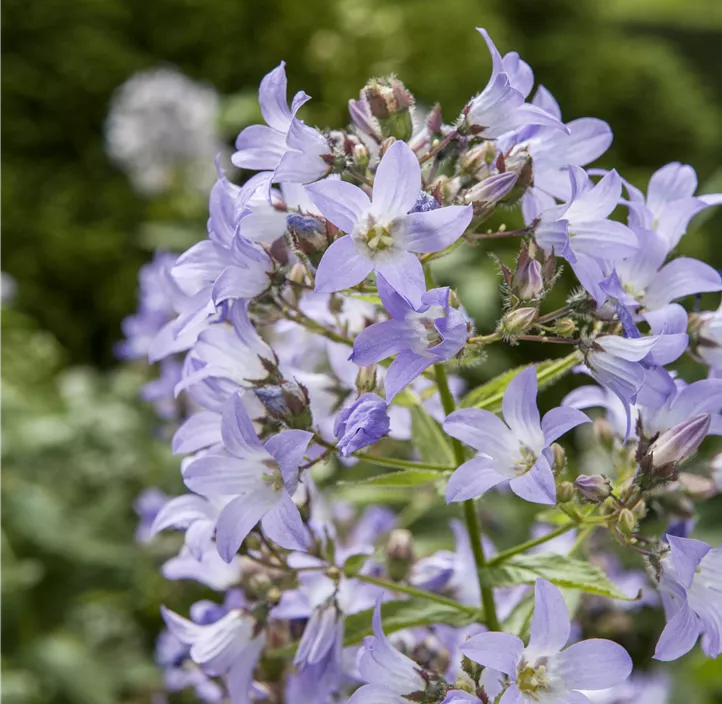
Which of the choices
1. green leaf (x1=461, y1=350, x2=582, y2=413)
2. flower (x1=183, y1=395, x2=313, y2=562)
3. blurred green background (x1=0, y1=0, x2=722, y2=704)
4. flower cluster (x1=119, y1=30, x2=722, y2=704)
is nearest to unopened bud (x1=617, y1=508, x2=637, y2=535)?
flower cluster (x1=119, y1=30, x2=722, y2=704)

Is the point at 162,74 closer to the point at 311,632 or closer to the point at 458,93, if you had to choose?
the point at 458,93

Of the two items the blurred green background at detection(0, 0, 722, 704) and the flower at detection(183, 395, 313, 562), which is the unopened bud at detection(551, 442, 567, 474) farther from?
the blurred green background at detection(0, 0, 722, 704)

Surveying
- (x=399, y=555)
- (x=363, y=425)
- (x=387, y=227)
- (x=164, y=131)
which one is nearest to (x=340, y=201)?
(x=387, y=227)

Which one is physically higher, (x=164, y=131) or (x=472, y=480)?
(x=472, y=480)

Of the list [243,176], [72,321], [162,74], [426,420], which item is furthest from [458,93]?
[426,420]

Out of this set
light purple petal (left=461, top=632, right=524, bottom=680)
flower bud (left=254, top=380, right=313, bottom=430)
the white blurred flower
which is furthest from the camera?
the white blurred flower

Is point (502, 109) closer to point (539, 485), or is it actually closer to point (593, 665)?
point (539, 485)
